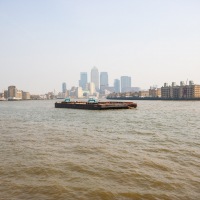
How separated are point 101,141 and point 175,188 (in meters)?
11.7

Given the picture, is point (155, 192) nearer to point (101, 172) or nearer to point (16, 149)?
point (101, 172)

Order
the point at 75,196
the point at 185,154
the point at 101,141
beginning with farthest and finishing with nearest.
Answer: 1. the point at 101,141
2. the point at 185,154
3. the point at 75,196

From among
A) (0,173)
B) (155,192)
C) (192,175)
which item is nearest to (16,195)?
(0,173)

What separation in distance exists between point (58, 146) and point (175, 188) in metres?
11.3

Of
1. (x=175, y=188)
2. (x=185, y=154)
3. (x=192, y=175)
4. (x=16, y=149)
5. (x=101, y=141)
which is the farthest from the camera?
(x=101, y=141)

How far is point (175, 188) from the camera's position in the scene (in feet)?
36.3

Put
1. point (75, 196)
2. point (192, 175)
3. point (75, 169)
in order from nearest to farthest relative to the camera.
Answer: point (75, 196)
point (192, 175)
point (75, 169)

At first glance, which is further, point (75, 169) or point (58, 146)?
point (58, 146)

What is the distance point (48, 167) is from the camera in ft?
47.1

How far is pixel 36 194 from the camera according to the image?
10422 mm

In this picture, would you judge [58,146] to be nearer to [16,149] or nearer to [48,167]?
[16,149]

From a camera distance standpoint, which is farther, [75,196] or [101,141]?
[101,141]

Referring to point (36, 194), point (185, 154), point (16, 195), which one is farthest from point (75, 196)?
point (185, 154)

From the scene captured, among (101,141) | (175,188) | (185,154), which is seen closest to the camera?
(175,188)
